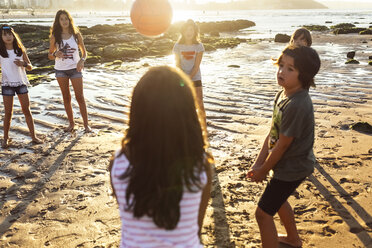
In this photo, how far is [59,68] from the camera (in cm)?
615

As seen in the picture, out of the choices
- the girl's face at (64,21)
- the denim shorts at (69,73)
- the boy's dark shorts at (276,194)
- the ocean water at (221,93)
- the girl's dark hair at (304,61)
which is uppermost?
the girl's face at (64,21)

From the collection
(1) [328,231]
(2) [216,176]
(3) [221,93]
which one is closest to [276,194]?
(1) [328,231]

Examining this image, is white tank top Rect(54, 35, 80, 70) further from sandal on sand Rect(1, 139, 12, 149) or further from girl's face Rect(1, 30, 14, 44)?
sandal on sand Rect(1, 139, 12, 149)

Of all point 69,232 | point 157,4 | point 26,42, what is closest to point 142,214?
point 69,232

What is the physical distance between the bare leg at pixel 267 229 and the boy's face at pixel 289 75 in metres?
1.07

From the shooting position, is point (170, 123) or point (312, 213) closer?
point (170, 123)

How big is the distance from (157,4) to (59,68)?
90.7 inches

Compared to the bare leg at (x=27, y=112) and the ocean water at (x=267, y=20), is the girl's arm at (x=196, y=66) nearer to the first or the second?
the bare leg at (x=27, y=112)

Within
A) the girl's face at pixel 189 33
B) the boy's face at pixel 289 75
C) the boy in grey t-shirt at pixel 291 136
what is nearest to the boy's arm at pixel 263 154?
the boy in grey t-shirt at pixel 291 136

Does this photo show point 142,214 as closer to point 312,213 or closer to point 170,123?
point 170,123

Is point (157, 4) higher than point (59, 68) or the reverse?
higher

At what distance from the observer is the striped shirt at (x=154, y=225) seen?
57.7 inches

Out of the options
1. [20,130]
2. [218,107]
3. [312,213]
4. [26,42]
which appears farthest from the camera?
[26,42]

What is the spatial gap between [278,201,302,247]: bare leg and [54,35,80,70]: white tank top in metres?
4.86
